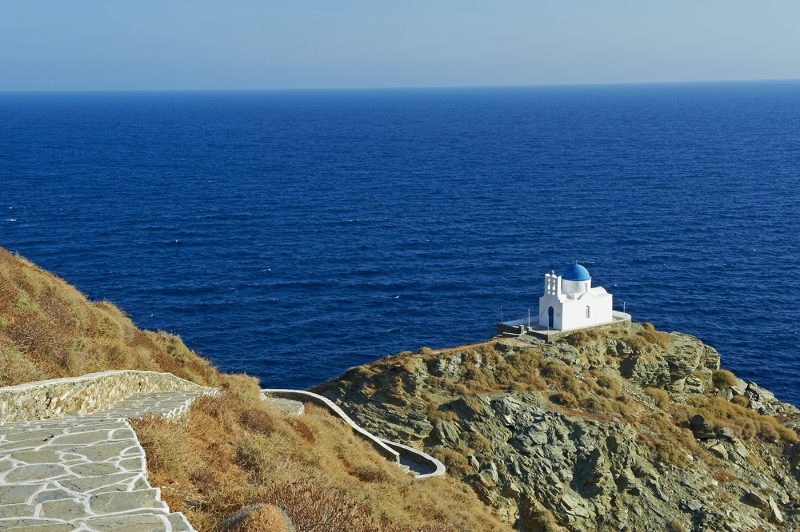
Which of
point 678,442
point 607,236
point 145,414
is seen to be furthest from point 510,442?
point 607,236

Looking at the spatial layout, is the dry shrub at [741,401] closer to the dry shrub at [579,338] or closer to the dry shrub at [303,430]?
the dry shrub at [579,338]

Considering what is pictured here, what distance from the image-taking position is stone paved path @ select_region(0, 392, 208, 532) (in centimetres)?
1144

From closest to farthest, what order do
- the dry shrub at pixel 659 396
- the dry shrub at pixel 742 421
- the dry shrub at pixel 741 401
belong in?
the dry shrub at pixel 742 421 → the dry shrub at pixel 659 396 → the dry shrub at pixel 741 401

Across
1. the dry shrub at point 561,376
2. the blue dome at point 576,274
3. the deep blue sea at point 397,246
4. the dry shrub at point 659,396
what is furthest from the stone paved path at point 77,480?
the deep blue sea at point 397,246

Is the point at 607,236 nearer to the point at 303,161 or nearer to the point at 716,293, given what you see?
the point at 716,293

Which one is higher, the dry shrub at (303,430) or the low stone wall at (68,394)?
the low stone wall at (68,394)

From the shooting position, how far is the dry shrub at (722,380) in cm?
5284

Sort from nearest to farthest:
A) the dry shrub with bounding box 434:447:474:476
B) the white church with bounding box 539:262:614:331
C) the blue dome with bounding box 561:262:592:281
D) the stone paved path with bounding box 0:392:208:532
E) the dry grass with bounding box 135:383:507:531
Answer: the stone paved path with bounding box 0:392:208:532 → the dry grass with bounding box 135:383:507:531 → the dry shrub with bounding box 434:447:474:476 → the white church with bounding box 539:262:614:331 → the blue dome with bounding box 561:262:592:281

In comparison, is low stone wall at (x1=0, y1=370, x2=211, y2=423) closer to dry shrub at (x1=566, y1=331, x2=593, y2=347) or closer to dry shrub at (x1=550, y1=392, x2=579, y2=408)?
dry shrub at (x1=550, y1=392, x2=579, y2=408)

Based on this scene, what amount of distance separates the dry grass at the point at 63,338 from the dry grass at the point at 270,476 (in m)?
4.47

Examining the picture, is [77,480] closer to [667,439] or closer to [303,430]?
[303,430]

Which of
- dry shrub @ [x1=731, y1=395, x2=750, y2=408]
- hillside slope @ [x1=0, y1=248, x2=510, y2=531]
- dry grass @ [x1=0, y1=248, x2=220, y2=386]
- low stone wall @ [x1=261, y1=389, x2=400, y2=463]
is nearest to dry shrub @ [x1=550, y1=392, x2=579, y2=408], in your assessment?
low stone wall @ [x1=261, y1=389, x2=400, y2=463]

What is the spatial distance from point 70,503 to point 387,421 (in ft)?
99.4

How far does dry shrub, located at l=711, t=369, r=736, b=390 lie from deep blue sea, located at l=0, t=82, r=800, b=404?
33.0 feet
